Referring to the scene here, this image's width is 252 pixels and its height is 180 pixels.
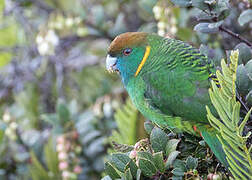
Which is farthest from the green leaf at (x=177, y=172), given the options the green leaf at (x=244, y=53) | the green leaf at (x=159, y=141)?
the green leaf at (x=244, y=53)

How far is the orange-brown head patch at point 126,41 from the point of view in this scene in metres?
1.73

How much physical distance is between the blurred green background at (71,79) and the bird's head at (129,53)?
27cm

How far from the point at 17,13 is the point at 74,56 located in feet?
1.90

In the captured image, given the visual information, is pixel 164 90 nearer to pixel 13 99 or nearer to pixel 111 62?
pixel 111 62

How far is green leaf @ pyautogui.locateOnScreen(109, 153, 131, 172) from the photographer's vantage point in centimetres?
111

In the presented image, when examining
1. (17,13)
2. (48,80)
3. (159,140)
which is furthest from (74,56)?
(159,140)

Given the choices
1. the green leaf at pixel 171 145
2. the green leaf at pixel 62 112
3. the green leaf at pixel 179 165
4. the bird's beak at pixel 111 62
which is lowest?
the green leaf at pixel 62 112

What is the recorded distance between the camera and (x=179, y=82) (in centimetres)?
146

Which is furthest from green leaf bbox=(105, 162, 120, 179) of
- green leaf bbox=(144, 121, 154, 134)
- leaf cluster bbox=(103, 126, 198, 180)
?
green leaf bbox=(144, 121, 154, 134)

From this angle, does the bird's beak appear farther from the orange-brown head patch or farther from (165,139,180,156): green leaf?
(165,139,180,156): green leaf

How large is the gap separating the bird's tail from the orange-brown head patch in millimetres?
579

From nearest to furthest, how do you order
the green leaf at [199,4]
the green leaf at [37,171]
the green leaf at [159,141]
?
the green leaf at [159,141], the green leaf at [199,4], the green leaf at [37,171]

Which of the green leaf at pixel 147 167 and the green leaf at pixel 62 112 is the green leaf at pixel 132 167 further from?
the green leaf at pixel 62 112

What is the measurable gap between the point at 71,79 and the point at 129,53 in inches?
56.5
